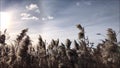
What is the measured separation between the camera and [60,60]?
48.0 metres

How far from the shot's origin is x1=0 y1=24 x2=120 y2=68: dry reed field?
135 feet

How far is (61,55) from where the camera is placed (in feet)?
171

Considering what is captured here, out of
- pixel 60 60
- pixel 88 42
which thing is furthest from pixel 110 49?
pixel 60 60

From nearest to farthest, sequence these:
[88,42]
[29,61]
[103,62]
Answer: [29,61] < [103,62] < [88,42]

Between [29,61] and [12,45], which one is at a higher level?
[12,45]

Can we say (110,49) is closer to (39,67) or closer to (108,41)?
(108,41)

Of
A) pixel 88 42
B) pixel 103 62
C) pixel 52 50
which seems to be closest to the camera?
pixel 103 62

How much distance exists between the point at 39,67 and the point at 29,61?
124 inches

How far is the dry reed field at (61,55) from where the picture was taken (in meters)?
41.1

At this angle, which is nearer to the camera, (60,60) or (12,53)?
(12,53)

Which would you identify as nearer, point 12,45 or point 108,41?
point 108,41

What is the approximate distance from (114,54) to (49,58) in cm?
1286

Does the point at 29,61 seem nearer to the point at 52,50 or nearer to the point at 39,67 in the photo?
the point at 39,67

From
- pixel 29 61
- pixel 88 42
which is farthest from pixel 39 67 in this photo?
pixel 88 42
